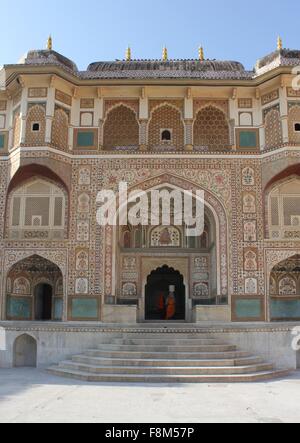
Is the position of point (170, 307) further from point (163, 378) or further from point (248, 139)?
point (248, 139)

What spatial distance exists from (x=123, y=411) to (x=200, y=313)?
654 cm

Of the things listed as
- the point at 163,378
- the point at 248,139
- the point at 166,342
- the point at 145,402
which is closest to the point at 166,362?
the point at 163,378

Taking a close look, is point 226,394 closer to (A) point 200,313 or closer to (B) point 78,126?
(A) point 200,313

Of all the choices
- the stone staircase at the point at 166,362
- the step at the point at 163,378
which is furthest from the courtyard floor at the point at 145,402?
the stone staircase at the point at 166,362

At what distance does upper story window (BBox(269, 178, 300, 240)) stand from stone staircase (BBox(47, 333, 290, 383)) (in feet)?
11.9

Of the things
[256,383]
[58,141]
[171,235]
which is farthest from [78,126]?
[256,383]

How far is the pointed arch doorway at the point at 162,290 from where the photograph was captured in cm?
1518

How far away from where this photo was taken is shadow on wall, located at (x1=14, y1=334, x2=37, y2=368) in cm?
1237

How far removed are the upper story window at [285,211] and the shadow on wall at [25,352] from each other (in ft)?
22.1

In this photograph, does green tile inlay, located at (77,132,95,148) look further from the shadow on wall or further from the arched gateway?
the shadow on wall

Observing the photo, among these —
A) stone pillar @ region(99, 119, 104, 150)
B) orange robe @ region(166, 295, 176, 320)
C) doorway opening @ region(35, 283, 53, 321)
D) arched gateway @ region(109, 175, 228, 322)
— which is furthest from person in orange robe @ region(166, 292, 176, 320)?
stone pillar @ region(99, 119, 104, 150)

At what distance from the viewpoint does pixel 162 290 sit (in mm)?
15367

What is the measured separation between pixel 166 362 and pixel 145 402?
289 cm

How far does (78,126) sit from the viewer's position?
563 inches
